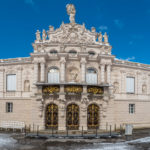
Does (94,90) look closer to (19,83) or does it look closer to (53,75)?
(53,75)

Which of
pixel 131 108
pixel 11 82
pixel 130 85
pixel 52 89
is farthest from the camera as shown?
pixel 130 85

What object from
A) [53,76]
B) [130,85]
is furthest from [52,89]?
[130,85]

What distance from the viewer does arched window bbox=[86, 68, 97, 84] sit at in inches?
1095

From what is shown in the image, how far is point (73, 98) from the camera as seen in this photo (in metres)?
25.4

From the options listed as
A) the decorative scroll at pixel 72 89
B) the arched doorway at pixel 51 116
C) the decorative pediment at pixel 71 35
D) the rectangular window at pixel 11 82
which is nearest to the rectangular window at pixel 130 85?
the decorative pediment at pixel 71 35

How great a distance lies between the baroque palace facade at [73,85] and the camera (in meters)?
25.3

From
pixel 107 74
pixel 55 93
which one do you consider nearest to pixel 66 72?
pixel 55 93

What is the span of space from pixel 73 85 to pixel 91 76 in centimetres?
421

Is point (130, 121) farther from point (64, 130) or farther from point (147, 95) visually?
point (64, 130)

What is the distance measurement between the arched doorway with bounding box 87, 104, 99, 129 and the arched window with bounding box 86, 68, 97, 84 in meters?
3.89

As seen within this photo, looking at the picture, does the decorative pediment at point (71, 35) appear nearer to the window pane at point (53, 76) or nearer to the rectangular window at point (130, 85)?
the window pane at point (53, 76)

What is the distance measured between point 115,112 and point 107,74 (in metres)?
6.47

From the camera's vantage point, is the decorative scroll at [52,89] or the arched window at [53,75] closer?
the decorative scroll at [52,89]

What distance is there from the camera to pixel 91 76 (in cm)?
2794
